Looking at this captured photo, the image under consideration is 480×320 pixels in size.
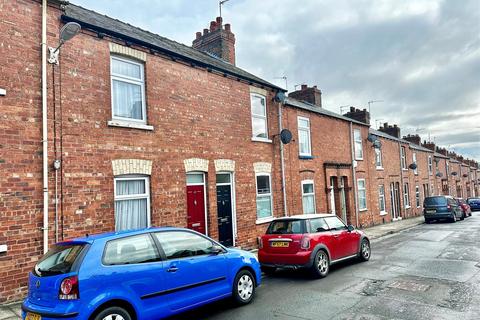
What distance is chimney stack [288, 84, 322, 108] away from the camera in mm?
21922

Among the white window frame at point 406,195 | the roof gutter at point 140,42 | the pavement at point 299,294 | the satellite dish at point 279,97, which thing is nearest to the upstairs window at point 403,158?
the white window frame at point 406,195

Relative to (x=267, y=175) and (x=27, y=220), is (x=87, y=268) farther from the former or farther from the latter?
(x=267, y=175)

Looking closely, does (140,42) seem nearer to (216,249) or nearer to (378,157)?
(216,249)

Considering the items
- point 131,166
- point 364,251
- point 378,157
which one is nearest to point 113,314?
point 131,166

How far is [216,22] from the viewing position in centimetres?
1593

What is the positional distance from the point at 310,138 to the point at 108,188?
10546 mm

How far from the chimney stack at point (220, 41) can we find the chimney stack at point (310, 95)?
24.8 feet

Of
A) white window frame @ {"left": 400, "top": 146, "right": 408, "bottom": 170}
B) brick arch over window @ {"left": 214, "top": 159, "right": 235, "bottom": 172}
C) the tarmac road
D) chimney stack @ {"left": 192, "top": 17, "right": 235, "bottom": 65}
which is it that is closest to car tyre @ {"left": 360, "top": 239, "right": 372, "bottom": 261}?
the tarmac road

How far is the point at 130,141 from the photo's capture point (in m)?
8.96

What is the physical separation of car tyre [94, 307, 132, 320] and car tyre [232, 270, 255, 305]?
7.02 feet

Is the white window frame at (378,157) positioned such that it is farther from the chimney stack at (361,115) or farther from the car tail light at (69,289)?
the car tail light at (69,289)

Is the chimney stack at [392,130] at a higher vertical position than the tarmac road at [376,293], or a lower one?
higher

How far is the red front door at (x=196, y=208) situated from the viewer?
10.4 m

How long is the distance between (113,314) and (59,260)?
1.09 meters
